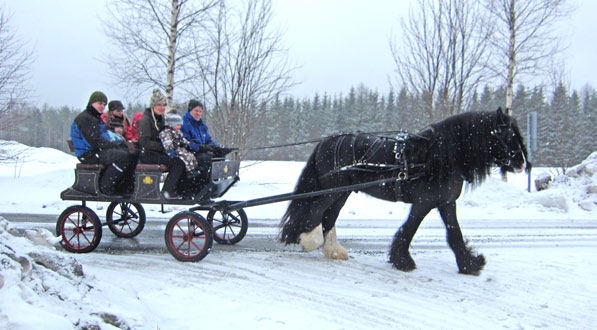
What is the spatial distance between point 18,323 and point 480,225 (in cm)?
836

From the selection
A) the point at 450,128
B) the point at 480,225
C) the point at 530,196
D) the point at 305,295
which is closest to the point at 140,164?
the point at 305,295

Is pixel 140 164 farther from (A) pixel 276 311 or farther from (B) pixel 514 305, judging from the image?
(B) pixel 514 305

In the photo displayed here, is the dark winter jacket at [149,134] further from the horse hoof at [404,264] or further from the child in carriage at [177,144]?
the horse hoof at [404,264]

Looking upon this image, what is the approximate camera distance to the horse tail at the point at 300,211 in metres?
5.67

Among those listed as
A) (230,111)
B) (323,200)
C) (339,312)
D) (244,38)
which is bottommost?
(339,312)

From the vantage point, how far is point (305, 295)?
14.0 ft

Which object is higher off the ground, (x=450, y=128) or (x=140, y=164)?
(x=450, y=128)

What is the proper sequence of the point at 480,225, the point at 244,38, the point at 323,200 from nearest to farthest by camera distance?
the point at 323,200
the point at 480,225
the point at 244,38

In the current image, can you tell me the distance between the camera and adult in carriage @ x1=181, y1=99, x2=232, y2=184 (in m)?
5.82

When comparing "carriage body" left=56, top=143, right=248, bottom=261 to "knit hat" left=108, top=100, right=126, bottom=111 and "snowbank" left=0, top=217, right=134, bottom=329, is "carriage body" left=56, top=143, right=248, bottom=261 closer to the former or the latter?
"knit hat" left=108, top=100, right=126, bottom=111

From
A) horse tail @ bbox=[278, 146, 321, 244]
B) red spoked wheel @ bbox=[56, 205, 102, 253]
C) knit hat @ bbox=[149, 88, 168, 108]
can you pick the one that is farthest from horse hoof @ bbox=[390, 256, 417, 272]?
red spoked wheel @ bbox=[56, 205, 102, 253]

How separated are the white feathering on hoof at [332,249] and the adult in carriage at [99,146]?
105 inches

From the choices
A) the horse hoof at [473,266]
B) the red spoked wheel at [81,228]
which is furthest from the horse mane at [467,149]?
the red spoked wheel at [81,228]

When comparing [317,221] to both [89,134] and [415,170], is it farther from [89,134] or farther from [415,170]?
[89,134]
